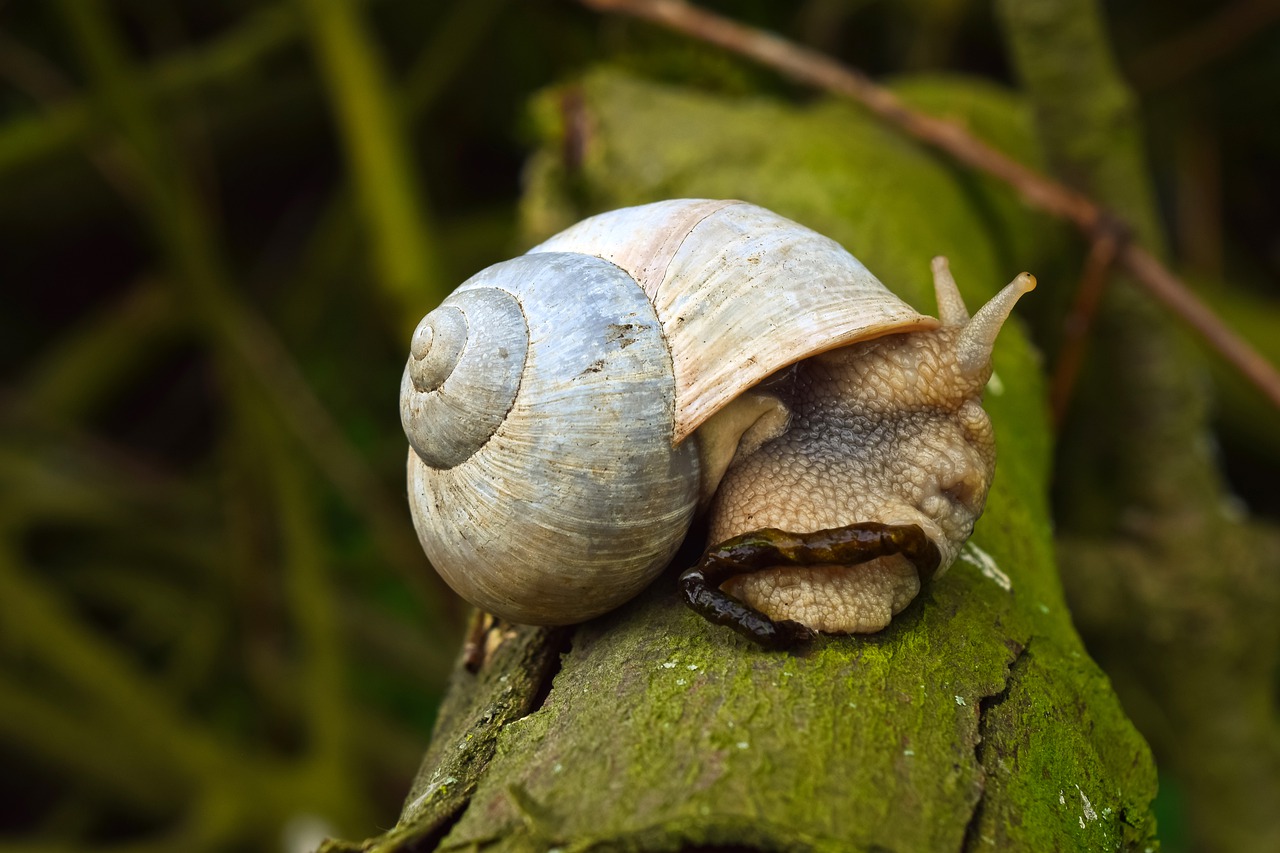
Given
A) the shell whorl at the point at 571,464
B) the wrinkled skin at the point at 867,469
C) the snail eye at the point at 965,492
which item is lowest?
the snail eye at the point at 965,492

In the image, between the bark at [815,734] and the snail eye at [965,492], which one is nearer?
the bark at [815,734]

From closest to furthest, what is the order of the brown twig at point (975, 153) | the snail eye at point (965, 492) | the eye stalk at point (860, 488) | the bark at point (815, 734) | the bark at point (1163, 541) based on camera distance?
the bark at point (815, 734), the eye stalk at point (860, 488), the snail eye at point (965, 492), the brown twig at point (975, 153), the bark at point (1163, 541)

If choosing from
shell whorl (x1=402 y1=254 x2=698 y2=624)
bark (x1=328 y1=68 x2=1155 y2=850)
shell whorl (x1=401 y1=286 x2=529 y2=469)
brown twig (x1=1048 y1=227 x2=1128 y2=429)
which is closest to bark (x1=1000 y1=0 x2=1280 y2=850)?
brown twig (x1=1048 y1=227 x2=1128 y2=429)

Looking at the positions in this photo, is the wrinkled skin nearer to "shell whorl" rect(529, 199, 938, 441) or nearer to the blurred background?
"shell whorl" rect(529, 199, 938, 441)

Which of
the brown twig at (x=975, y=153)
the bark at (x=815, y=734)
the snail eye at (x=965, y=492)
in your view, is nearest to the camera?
the bark at (x=815, y=734)

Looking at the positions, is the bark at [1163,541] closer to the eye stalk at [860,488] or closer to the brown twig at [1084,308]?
the brown twig at [1084,308]

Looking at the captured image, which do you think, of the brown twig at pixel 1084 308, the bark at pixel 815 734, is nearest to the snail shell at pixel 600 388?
A: the bark at pixel 815 734

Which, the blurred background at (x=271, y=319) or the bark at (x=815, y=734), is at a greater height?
the bark at (x=815, y=734)
